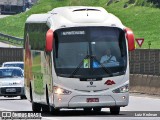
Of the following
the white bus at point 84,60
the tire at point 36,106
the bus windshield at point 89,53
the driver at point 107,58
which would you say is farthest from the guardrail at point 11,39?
the driver at point 107,58

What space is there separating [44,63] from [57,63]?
3.91 ft

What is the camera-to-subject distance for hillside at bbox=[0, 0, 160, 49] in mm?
110787

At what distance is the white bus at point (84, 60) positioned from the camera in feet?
83.8

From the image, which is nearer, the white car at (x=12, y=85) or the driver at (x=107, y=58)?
the driver at (x=107, y=58)

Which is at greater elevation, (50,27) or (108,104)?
(50,27)

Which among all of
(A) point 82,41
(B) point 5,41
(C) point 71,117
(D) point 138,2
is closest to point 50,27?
(A) point 82,41

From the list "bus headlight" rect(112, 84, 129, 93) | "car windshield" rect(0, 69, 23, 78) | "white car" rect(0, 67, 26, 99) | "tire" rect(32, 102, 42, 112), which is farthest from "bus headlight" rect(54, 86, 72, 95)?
"car windshield" rect(0, 69, 23, 78)

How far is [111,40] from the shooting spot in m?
26.2

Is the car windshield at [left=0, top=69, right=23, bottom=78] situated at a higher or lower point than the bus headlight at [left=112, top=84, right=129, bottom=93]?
lower

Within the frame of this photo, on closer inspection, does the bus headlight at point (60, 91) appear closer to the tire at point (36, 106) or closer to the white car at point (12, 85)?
the tire at point (36, 106)

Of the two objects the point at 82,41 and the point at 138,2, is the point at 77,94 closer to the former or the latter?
the point at 82,41

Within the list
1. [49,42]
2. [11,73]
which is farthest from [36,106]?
[11,73]

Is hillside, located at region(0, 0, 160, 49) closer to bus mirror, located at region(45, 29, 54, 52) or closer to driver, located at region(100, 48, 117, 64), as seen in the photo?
driver, located at region(100, 48, 117, 64)

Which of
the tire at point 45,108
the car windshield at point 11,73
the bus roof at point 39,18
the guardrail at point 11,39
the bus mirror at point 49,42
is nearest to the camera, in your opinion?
the bus mirror at point 49,42
